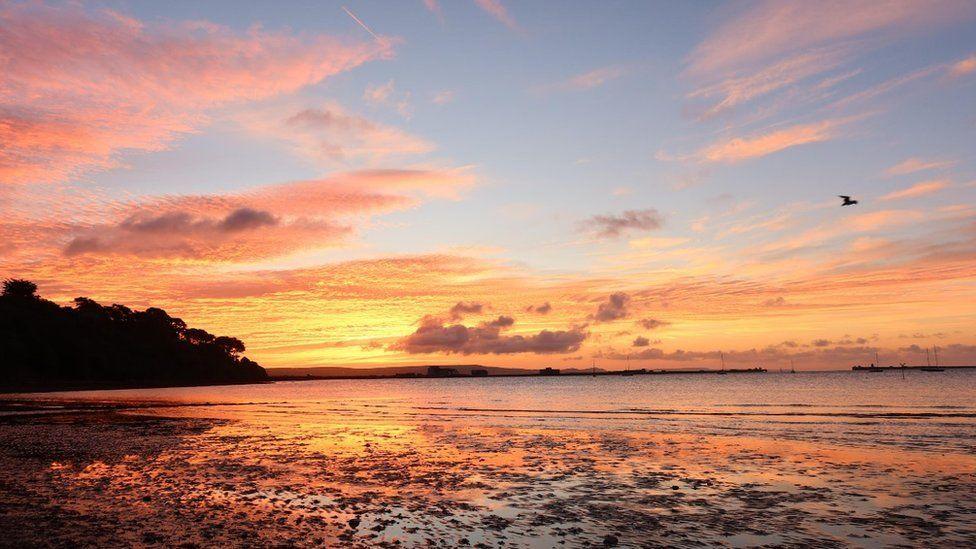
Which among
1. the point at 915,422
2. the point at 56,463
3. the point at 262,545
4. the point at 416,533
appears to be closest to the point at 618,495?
the point at 416,533

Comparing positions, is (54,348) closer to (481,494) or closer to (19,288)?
(19,288)

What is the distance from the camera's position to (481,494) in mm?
19312

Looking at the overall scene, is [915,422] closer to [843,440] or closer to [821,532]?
[843,440]

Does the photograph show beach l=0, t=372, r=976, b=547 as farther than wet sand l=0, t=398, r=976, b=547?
Yes

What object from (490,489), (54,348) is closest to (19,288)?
(54,348)

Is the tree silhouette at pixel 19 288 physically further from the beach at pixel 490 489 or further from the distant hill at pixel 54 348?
the beach at pixel 490 489

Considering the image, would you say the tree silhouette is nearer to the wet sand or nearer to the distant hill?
the distant hill

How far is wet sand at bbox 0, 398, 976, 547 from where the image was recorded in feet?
45.6

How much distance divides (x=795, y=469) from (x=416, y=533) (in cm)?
1775

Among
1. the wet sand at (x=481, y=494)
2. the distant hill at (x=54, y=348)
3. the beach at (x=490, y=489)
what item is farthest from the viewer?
the distant hill at (x=54, y=348)

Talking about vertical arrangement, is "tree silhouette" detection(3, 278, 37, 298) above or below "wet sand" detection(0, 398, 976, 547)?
above

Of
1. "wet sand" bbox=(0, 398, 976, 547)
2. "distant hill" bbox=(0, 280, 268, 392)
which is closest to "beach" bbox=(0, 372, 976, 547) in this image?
"wet sand" bbox=(0, 398, 976, 547)

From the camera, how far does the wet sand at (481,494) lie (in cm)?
1391

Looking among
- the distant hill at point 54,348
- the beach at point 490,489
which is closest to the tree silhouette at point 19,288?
the distant hill at point 54,348
